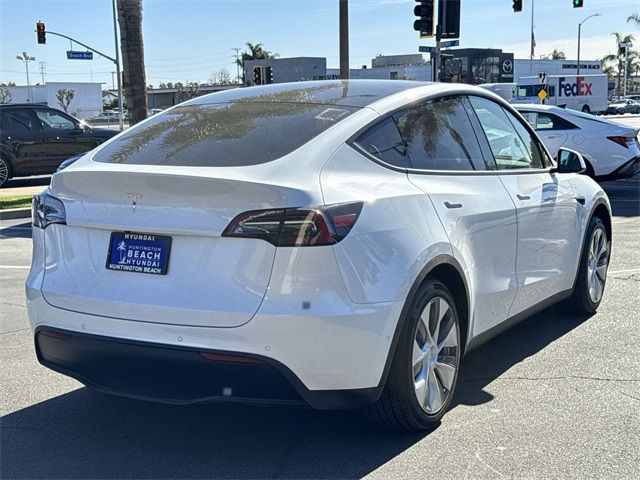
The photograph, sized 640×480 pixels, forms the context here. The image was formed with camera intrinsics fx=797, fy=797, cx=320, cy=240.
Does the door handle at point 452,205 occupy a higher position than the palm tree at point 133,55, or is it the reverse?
the palm tree at point 133,55

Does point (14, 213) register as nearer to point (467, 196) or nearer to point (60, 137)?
point (60, 137)

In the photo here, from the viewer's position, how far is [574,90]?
197 feet

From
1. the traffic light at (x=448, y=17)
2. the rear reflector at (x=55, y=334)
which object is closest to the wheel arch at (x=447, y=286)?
the rear reflector at (x=55, y=334)

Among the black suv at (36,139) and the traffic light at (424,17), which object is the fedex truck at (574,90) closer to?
the traffic light at (424,17)

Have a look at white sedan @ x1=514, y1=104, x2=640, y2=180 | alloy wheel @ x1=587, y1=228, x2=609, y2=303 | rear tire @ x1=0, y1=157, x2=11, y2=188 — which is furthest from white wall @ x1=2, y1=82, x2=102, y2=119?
alloy wheel @ x1=587, y1=228, x2=609, y2=303

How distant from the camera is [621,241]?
959 cm

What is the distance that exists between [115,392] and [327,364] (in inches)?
39.4

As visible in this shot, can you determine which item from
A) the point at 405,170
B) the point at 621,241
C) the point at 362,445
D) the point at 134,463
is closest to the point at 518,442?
the point at 362,445

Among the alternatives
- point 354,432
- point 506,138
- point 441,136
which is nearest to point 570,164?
point 506,138

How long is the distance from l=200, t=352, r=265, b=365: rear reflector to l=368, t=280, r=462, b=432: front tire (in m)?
0.71

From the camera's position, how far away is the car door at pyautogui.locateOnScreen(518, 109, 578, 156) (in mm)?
14125

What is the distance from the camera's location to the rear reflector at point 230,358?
11.0 ft

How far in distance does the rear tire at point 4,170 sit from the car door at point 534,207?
47.6 feet

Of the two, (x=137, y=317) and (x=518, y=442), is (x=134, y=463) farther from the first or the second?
(x=518, y=442)
